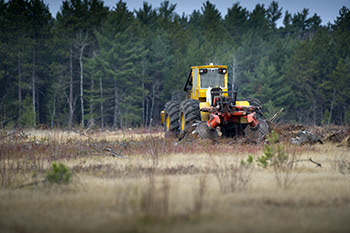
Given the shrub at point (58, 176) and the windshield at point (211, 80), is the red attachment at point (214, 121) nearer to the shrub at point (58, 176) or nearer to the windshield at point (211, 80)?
the windshield at point (211, 80)

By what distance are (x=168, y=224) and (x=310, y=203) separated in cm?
189

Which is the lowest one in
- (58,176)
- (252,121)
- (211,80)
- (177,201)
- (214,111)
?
(177,201)

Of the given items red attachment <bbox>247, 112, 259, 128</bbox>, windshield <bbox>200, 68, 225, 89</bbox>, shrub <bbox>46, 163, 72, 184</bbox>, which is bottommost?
shrub <bbox>46, 163, 72, 184</bbox>

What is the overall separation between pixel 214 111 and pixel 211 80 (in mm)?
2705

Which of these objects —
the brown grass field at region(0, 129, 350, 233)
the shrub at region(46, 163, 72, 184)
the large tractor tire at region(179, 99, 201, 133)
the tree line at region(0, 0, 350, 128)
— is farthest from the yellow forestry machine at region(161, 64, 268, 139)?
the tree line at region(0, 0, 350, 128)

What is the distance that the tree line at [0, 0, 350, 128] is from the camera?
37.4m

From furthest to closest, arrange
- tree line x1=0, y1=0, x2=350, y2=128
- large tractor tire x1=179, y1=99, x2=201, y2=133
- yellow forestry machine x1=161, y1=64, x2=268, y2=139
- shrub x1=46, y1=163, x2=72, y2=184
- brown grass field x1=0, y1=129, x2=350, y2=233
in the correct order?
tree line x1=0, y1=0, x2=350, y2=128 < large tractor tire x1=179, y1=99, x2=201, y2=133 < yellow forestry machine x1=161, y1=64, x2=268, y2=139 < shrub x1=46, y1=163, x2=72, y2=184 < brown grass field x1=0, y1=129, x2=350, y2=233

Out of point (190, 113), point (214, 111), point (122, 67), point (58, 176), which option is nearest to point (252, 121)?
point (214, 111)

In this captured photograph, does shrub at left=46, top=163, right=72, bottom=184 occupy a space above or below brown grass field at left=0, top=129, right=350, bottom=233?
above

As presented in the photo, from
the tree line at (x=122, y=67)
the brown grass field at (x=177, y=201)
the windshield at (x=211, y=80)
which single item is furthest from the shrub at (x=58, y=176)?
the tree line at (x=122, y=67)

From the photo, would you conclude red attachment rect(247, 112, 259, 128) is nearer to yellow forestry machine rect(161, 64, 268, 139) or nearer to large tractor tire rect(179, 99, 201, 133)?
yellow forestry machine rect(161, 64, 268, 139)

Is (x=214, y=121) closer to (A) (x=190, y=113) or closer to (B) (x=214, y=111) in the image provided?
(B) (x=214, y=111)

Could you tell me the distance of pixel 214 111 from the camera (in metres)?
11.0

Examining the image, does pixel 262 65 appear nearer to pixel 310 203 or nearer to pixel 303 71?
pixel 303 71
